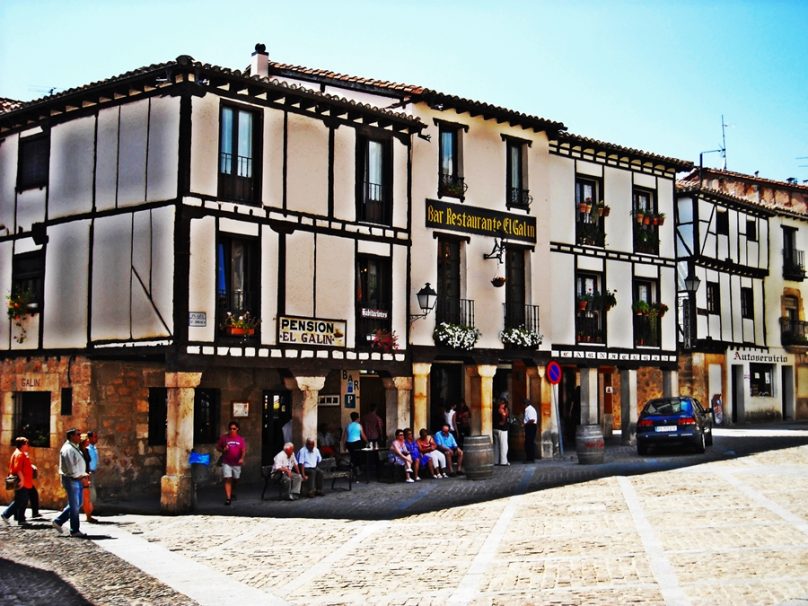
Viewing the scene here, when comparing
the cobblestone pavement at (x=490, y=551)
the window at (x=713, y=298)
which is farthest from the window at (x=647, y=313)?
the cobblestone pavement at (x=490, y=551)

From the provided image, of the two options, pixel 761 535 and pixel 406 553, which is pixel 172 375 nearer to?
pixel 406 553

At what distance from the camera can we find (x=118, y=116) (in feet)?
68.2

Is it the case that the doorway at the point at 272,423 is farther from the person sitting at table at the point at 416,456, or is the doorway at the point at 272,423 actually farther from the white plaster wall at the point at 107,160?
the white plaster wall at the point at 107,160

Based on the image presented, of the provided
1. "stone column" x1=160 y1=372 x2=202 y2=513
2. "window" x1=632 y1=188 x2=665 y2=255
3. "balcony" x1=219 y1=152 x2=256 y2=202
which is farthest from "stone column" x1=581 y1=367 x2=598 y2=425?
"stone column" x1=160 y1=372 x2=202 y2=513

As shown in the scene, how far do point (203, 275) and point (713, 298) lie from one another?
2452cm

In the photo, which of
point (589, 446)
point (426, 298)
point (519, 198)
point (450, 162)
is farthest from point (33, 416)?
point (519, 198)

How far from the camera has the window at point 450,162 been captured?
24.9 m

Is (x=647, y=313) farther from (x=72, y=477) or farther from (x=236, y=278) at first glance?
(x=72, y=477)

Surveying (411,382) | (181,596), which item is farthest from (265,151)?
(181,596)

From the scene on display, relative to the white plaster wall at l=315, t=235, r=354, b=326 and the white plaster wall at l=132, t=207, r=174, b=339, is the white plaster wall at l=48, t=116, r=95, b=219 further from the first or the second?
the white plaster wall at l=315, t=235, r=354, b=326

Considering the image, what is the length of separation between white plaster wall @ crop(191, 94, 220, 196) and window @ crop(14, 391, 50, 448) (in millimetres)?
6024

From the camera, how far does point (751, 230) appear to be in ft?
134

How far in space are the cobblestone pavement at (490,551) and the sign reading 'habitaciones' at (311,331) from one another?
3.46 metres

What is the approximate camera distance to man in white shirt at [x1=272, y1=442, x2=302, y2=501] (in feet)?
64.4
